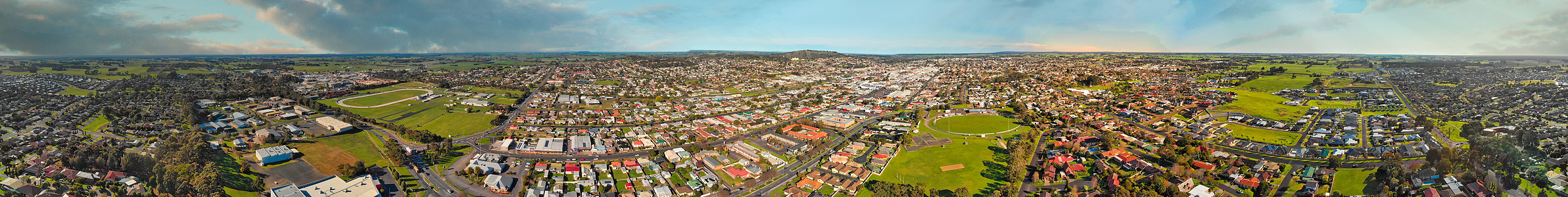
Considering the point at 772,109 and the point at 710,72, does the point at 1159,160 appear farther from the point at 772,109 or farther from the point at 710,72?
the point at 710,72

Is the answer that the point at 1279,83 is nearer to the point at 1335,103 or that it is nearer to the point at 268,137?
the point at 1335,103

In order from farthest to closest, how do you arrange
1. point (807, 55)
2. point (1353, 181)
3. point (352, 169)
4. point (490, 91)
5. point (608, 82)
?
point (807, 55), point (608, 82), point (490, 91), point (352, 169), point (1353, 181)

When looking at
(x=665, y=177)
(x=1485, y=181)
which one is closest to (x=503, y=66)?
(x=665, y=177)

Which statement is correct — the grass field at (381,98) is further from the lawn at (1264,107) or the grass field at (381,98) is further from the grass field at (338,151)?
the lawn at (1264,107)

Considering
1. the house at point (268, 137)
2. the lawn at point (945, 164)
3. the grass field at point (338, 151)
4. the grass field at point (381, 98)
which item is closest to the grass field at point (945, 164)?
the lawn at point (945, 164)

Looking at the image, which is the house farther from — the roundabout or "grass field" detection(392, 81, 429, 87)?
"grass field" detection(392, 81, 429, 87)

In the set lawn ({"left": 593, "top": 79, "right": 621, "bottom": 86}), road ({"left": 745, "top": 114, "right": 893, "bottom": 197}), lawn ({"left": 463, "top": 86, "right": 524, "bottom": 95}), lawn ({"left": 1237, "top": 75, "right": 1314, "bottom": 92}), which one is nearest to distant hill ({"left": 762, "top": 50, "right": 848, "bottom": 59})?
lawn ({"left": 593, "top": 79, "right": 621, "bottom": 86})

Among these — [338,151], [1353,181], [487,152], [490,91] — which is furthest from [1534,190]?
[490,91]

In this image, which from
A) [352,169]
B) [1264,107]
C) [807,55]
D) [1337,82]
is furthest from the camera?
[807,55]
